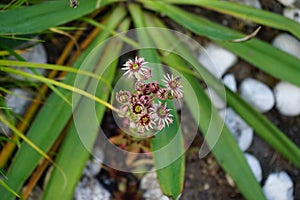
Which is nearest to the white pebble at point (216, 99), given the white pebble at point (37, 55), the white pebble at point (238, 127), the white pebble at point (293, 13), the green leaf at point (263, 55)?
the white pebble at point (238, 127)

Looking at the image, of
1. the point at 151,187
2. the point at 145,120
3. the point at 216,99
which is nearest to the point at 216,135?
the point at 216,99

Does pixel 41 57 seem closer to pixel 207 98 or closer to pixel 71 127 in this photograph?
pixel 71 127

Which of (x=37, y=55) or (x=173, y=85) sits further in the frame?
(x=37, y=55)

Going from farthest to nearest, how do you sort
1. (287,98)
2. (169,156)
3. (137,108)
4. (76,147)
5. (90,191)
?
1. (287,98)
2. (90,191)
3. (76,147)
4. (169,156)
5. (137,108)

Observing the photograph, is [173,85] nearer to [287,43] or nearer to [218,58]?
[218,58]

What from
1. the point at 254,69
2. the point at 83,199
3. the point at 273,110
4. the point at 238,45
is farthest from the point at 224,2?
the point at 83,199

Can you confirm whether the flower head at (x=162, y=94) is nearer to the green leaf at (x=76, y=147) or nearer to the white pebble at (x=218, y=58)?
the green leaf at (x=76, y=147)

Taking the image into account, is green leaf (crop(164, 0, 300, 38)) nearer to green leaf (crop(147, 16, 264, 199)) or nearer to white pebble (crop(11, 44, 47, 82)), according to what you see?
green leaf (crop(147, 16, 264, 199))
